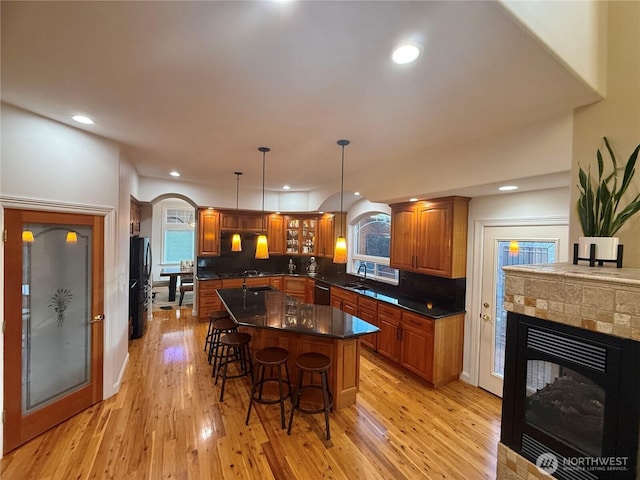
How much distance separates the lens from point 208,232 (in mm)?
5852

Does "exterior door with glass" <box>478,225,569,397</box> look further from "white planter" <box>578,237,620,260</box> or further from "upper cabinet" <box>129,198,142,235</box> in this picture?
"upper cabinet" <box>129,198,142,235</box>

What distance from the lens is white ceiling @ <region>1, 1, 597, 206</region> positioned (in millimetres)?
1216

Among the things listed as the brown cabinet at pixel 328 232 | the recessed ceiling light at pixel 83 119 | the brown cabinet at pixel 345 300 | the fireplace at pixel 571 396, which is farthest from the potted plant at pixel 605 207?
the brown cabinet at pixel 328 232

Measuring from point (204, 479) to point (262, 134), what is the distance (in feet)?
9.48

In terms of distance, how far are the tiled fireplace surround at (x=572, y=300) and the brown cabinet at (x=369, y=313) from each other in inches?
101

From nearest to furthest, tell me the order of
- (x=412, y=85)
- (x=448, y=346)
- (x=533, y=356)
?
(x=533, y=356), (x=412, y=85), (x=448, y=346)

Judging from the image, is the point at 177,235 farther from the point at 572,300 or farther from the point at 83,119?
the point at 572,300

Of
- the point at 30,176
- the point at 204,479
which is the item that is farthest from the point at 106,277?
the point at 204,479

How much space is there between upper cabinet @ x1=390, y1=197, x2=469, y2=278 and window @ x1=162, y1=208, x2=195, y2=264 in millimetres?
7006

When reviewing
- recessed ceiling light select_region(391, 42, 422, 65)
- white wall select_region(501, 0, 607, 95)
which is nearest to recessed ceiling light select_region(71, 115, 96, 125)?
recessed ceiling light select_region(391, 42, 422, 65)

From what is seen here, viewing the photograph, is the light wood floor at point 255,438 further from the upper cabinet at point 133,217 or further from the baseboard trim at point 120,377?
the upper cabinet at point 133,217

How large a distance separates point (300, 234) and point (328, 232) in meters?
0.78

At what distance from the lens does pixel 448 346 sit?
346 cm

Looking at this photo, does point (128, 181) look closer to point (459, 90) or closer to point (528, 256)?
point (459, 90)
